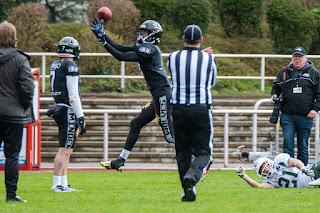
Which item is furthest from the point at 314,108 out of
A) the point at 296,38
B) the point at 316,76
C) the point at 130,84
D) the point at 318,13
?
the point at 318,13

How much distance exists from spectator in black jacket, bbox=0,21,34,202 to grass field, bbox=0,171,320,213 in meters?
0.51

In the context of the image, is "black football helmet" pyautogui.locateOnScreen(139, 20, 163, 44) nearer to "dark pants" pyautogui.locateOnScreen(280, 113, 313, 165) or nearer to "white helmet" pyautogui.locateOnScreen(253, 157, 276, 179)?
"white helmet" pyautogui.locateOnScreen(253, 157, 276, 179)

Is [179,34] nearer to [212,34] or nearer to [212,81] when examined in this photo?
[212,34]

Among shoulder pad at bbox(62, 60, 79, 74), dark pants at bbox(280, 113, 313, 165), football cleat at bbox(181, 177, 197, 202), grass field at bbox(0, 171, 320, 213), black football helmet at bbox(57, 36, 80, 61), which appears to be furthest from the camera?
dark pants at bbox(280, 113, 313, 165)

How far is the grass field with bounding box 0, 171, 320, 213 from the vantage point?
22.9ft

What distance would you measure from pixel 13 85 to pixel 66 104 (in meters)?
1.48

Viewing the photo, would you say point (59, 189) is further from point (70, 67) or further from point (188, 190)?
point (188, 190)

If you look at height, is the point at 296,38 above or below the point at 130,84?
above

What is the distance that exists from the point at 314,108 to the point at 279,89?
777 millimetres

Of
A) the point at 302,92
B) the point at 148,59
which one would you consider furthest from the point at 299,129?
the point at 148,59

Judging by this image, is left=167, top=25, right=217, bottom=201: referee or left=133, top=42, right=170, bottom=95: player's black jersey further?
left=133, top=42, right=170, bottom=95: player's black jersey

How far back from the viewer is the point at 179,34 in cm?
2141

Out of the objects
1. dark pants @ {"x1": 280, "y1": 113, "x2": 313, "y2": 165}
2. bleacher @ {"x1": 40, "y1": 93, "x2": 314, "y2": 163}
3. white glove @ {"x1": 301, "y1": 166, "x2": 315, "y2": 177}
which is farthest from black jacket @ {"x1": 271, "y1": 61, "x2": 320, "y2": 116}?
bleacher @ {"x1": 40, "y1": 93, "x2": 314, "y2": 163}

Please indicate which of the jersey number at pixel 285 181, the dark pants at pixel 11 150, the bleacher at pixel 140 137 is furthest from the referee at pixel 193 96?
the bleacher at pixel 140 137
